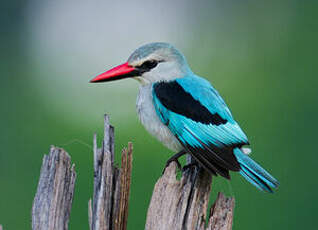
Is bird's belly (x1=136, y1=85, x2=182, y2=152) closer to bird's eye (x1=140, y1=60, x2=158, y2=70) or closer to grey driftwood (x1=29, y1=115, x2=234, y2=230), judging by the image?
bird's eye (x1=140, y1=60, x2=158, y2=70)

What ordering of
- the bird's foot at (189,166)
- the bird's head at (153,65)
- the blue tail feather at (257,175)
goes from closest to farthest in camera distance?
the blue tail feather at (257,175) → the bird's foot at (189,166) → the bird's head at (153,65)

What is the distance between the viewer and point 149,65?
136 inches

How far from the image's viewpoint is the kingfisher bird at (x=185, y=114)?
9.62 ft

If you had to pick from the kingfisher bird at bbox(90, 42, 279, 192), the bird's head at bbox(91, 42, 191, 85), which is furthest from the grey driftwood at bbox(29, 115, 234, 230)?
the bird's head at bbox(91, 42, 191, 85)

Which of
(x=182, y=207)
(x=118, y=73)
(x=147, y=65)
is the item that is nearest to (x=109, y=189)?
(x=182, y=207)

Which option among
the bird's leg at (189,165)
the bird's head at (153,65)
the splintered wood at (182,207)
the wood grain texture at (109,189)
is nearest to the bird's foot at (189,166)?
the bird's leg at (189,165)

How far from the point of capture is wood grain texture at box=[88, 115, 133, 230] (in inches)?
102

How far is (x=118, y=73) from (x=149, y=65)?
0.85 ft

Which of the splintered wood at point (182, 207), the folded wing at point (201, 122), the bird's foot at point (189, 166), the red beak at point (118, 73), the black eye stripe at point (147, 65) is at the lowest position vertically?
the splintered wood at point (182, 207)

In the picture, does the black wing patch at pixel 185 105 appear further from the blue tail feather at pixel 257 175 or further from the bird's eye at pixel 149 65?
the blue tail feather at pixel 257 175

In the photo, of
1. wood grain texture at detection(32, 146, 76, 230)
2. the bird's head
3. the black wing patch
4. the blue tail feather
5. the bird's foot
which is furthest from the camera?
the bird's head

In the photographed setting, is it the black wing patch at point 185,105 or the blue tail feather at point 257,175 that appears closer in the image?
the blue tail feather at point 257,175
